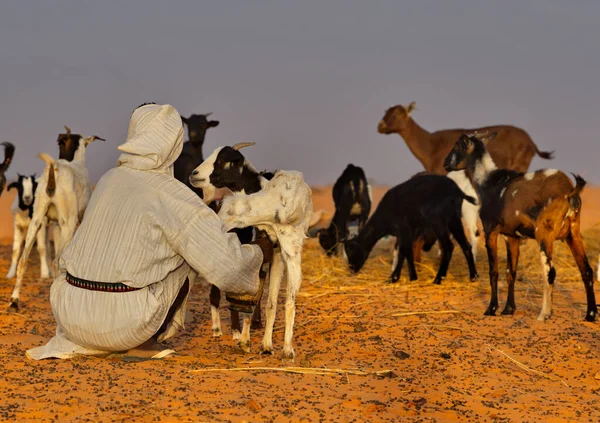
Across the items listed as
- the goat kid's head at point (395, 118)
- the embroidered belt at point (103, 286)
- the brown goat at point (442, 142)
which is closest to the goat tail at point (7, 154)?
the embroidered belt at point (103, 286)

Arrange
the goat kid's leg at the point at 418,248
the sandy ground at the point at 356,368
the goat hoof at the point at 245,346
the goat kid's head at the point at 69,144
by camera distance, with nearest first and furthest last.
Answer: the sandy ground at the point at 356,368
the goat hoof at the point at 245,346
the goat kid's head at the point at 69,144
the goat kid's leg at the point at 418,248

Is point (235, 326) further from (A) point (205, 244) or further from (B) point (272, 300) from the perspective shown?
(A) point (205, 244)

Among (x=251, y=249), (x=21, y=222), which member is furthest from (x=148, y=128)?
(x=21, y=222)

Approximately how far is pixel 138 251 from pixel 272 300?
4.89 feet

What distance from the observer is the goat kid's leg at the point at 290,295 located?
22.7 feet

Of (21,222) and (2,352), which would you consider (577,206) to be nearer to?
(2,352)

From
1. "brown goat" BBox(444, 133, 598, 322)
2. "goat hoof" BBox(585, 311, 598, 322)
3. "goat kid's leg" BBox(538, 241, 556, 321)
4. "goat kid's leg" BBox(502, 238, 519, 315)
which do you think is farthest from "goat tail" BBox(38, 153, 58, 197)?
"goat hoof" BBox(585, 311, 598, 322)

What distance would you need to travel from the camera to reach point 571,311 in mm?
9625

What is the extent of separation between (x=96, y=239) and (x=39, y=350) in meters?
1.03

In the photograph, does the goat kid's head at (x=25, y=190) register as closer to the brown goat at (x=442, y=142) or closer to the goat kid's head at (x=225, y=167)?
the goat kid's head at (x=225, y=167)

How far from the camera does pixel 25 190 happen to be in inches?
468

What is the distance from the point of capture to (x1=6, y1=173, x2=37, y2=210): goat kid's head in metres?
11.9

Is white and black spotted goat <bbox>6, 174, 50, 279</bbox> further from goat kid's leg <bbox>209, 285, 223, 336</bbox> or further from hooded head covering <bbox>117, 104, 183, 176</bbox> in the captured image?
hooded head covering <bbox>117, 104, 183, 176</bbox>

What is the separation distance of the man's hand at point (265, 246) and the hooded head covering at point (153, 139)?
0.90 m
